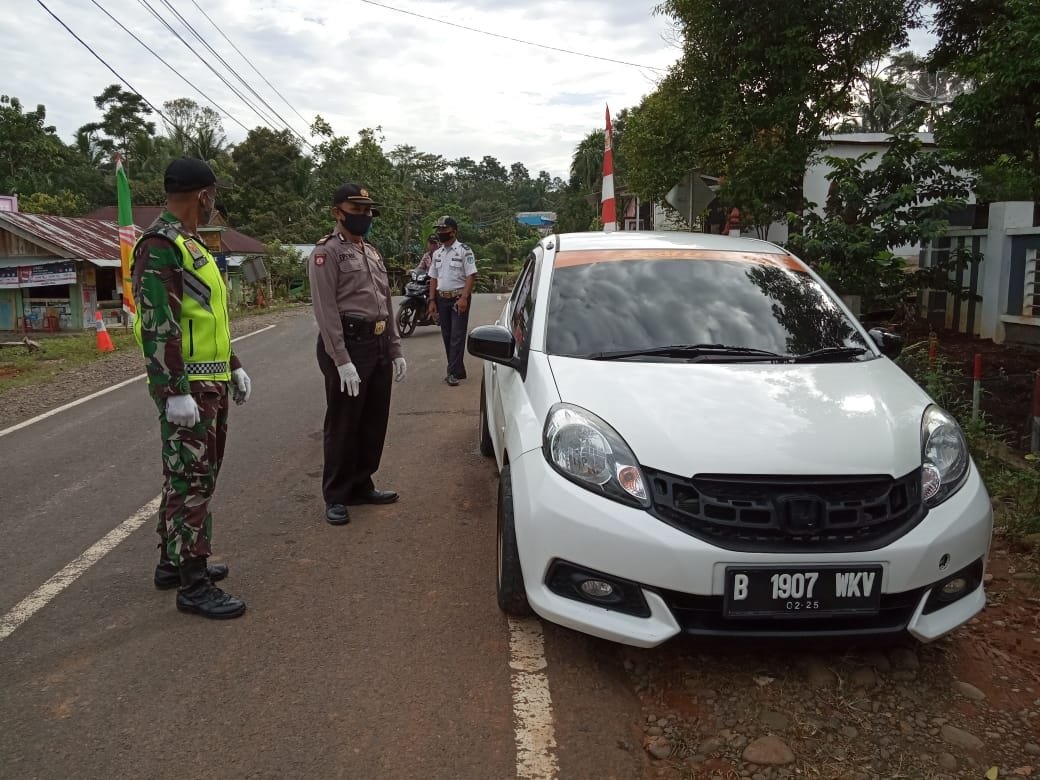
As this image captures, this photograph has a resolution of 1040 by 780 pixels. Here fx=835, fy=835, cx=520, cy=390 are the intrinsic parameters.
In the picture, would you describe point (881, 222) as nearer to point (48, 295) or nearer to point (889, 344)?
point (889, 344)

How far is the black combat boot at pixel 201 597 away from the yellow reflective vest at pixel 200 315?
834mm

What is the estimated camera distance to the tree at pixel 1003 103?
22.1ft

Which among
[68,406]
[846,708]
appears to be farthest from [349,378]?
[68,406]

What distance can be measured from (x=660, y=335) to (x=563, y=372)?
575mm

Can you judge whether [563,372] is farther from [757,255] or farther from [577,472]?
[757,255]

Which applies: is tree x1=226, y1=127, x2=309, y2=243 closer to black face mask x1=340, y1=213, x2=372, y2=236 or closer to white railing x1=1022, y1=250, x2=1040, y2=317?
white railing x1=1022, y1=250, x2=1040, y2=317

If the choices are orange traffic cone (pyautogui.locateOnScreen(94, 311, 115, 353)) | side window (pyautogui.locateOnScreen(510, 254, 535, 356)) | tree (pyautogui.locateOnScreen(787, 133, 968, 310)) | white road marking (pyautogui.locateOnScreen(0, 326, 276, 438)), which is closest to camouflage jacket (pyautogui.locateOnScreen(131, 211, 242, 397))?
side window (pyautogui.locateOnScreen(510, 254, 535, 356))

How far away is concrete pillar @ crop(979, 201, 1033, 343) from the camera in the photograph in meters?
9.54

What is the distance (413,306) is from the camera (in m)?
14.4

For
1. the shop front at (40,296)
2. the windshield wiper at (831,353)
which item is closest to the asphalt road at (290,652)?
the windshield wiper at (831,353)

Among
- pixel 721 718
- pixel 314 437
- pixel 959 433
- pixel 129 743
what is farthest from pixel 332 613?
pixel 314 437

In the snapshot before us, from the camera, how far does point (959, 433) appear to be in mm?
3146

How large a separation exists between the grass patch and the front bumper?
10.5 m

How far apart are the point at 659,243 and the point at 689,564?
2256 mm
